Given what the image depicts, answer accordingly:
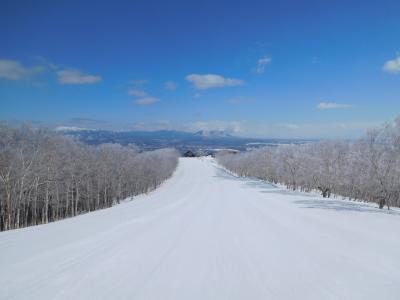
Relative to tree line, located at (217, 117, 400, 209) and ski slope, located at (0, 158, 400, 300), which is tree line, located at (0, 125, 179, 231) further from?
tree line, located at (217, 117, 400, 209)

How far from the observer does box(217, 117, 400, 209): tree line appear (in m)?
33.3

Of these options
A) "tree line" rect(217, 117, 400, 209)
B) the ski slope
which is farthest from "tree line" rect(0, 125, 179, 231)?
"tree line" rect(217, 117, 400, 209)

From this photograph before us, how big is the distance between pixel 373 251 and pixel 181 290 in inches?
297

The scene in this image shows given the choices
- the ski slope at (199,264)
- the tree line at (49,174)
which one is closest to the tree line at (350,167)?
the ski slope at (199,264)

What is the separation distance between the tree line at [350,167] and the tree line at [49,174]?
3920 cm

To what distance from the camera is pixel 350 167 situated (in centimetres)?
5825

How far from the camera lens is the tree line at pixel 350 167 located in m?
33.3

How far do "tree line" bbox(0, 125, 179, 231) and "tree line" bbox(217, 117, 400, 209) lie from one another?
3920 centimetres

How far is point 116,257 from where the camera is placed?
9.29m

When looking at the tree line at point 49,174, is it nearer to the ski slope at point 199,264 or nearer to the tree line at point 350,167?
the ski slope at point 199,264

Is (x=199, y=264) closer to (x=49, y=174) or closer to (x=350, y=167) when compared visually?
(x=49, y=174)

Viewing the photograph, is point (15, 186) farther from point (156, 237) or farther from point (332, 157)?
point (332, 157)

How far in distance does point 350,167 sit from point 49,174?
54.3 meters

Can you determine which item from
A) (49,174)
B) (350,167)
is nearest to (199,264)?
(49,174)
